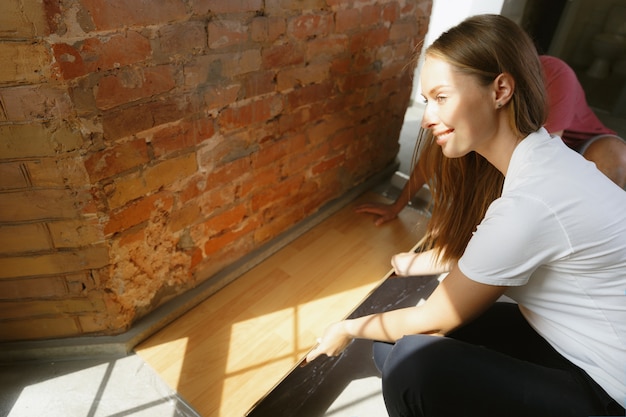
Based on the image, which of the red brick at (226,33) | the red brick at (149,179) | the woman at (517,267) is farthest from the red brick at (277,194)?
the woman at (517,267)

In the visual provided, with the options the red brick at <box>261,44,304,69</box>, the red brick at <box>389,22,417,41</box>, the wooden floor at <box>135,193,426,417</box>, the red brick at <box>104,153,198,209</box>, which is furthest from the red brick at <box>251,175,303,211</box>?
the red brick at <box>389,22,417,41</box>

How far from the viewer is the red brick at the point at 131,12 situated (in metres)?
0.85

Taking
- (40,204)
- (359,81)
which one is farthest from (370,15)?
(40,204)

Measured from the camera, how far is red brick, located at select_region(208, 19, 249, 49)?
3.59 ft

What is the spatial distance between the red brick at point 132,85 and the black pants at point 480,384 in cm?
92

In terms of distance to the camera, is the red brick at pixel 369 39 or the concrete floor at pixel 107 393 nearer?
the concrete floor at pixel 107 393

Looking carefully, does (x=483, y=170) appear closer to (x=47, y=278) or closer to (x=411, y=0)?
(x=411, y=0)

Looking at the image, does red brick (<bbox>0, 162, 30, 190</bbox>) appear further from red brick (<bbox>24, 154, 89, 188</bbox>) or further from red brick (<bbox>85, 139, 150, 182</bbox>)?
red brick (<bbox>85, 139, 150, 182</bbox>)

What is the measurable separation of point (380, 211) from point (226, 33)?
112 centimetres

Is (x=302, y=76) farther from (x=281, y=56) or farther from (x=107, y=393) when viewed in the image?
(x=107, y=393)

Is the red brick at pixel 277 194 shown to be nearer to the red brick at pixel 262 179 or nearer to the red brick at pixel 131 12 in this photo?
the red brick at pixel 262 179

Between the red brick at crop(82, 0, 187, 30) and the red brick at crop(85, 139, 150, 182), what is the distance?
284 mm

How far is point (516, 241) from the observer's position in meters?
0.81

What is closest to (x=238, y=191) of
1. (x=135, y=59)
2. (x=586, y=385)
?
(x=135, y=59)
